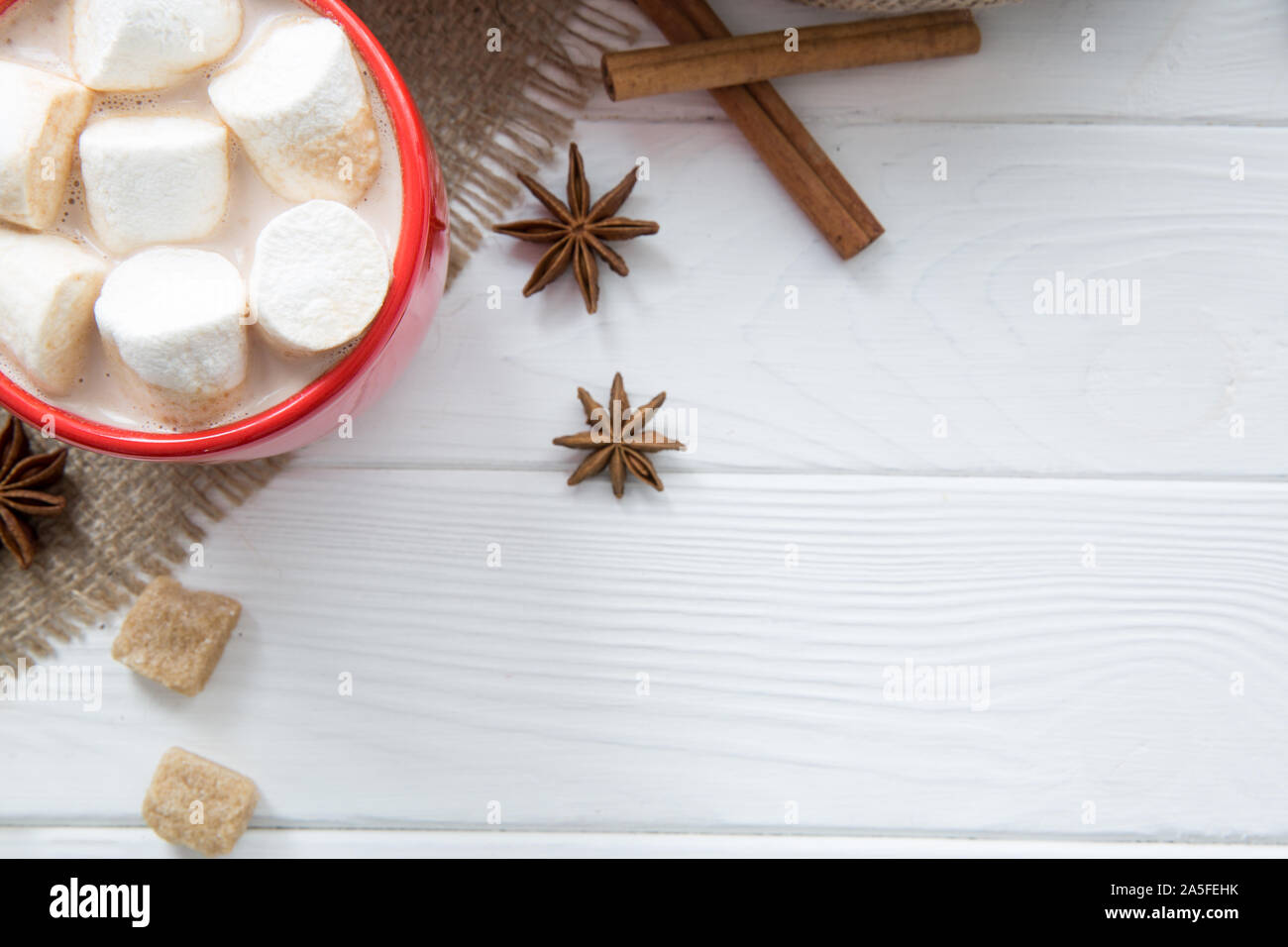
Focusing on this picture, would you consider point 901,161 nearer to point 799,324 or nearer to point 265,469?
point 799,324

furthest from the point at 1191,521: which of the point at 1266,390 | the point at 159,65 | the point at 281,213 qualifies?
the point at 159,65

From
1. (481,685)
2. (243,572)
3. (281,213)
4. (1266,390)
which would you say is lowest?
(481,685)

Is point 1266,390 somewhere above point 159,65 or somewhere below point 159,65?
below

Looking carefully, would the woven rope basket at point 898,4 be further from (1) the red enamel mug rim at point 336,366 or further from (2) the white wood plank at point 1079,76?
(1) the red enamel mug rim at point 336,366

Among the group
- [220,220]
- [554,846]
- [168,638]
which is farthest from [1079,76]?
[168,638]

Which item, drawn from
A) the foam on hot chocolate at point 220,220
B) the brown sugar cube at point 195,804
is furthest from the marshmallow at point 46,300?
the brown sugar cube at point 195,804
